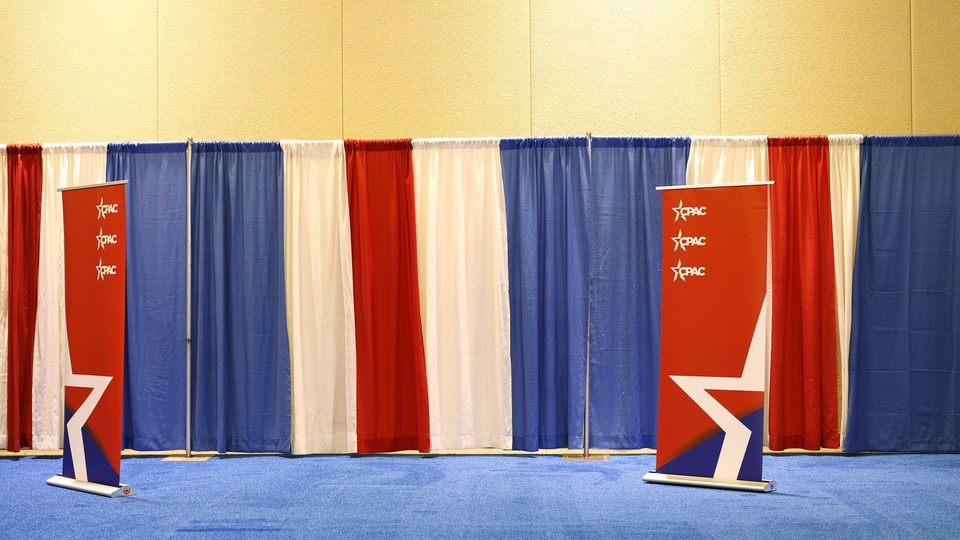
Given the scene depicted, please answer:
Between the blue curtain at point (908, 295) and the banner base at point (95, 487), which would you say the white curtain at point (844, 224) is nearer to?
the blue curtain at point (908, 295)

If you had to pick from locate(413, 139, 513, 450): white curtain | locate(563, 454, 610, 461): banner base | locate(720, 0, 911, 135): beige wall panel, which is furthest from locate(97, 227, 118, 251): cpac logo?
locate(720, 0, 911, 135): beige wall panel

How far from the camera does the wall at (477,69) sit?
6297 mm

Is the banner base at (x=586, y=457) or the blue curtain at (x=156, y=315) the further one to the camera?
the blue curtain at (x=156, y=315)

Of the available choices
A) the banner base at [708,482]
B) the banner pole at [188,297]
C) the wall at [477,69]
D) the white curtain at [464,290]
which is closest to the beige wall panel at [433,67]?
the wall at [477,69]

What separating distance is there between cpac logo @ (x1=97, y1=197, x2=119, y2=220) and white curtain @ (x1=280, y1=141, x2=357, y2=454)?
140 centimetres

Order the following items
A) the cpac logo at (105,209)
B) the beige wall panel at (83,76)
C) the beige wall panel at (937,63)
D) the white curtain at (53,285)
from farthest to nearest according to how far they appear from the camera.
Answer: the beige wall panel at (83,76)
the beige wall panel at (937,63)
the white curtain at (53,285)
the cpac logo at (105,209)

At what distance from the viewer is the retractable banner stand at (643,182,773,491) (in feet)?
16.1

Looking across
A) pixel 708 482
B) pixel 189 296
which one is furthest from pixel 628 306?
pixel 189 296

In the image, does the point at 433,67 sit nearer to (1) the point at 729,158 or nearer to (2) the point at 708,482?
(1) the point at 729,158

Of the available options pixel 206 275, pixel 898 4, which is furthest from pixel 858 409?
pixel 206 275

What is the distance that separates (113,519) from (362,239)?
8.33 ft

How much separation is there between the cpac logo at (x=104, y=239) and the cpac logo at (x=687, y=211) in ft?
11.2

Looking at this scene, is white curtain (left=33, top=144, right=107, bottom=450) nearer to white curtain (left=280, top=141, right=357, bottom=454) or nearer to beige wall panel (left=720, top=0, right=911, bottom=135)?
white curtain (left=280, top=141, right=357, bottom=454)

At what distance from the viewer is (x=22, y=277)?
6.21 meters
